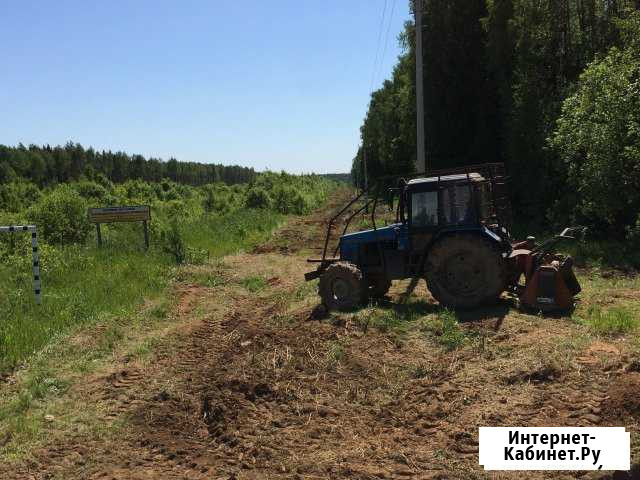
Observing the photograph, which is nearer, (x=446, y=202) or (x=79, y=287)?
(x=446, y=202)

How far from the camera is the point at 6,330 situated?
8.09 metres

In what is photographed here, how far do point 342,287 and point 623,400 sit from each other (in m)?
4.85

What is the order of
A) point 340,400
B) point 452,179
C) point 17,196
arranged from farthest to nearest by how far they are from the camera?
point 17,196
point 452,179
point 340,400

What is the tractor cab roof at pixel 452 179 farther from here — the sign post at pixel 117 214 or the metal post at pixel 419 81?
the sign post at pixel 117 214

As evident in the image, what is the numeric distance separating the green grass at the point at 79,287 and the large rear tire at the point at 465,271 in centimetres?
509

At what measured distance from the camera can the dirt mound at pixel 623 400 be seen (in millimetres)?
4344

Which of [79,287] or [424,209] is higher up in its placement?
[424,209]

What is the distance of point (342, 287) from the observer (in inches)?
345

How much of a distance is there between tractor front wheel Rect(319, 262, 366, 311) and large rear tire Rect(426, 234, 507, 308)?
45.0 inches

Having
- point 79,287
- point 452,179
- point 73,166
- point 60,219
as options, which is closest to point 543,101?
point 452,179

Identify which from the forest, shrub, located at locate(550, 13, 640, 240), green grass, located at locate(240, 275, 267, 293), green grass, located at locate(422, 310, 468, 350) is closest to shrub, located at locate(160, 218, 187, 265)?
green grass, located at locate(240, 275, 267, 293)

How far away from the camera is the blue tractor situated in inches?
315

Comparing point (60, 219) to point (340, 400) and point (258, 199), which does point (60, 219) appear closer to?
point (340, 400)

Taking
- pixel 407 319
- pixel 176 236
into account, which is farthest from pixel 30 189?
pixel 407 319
